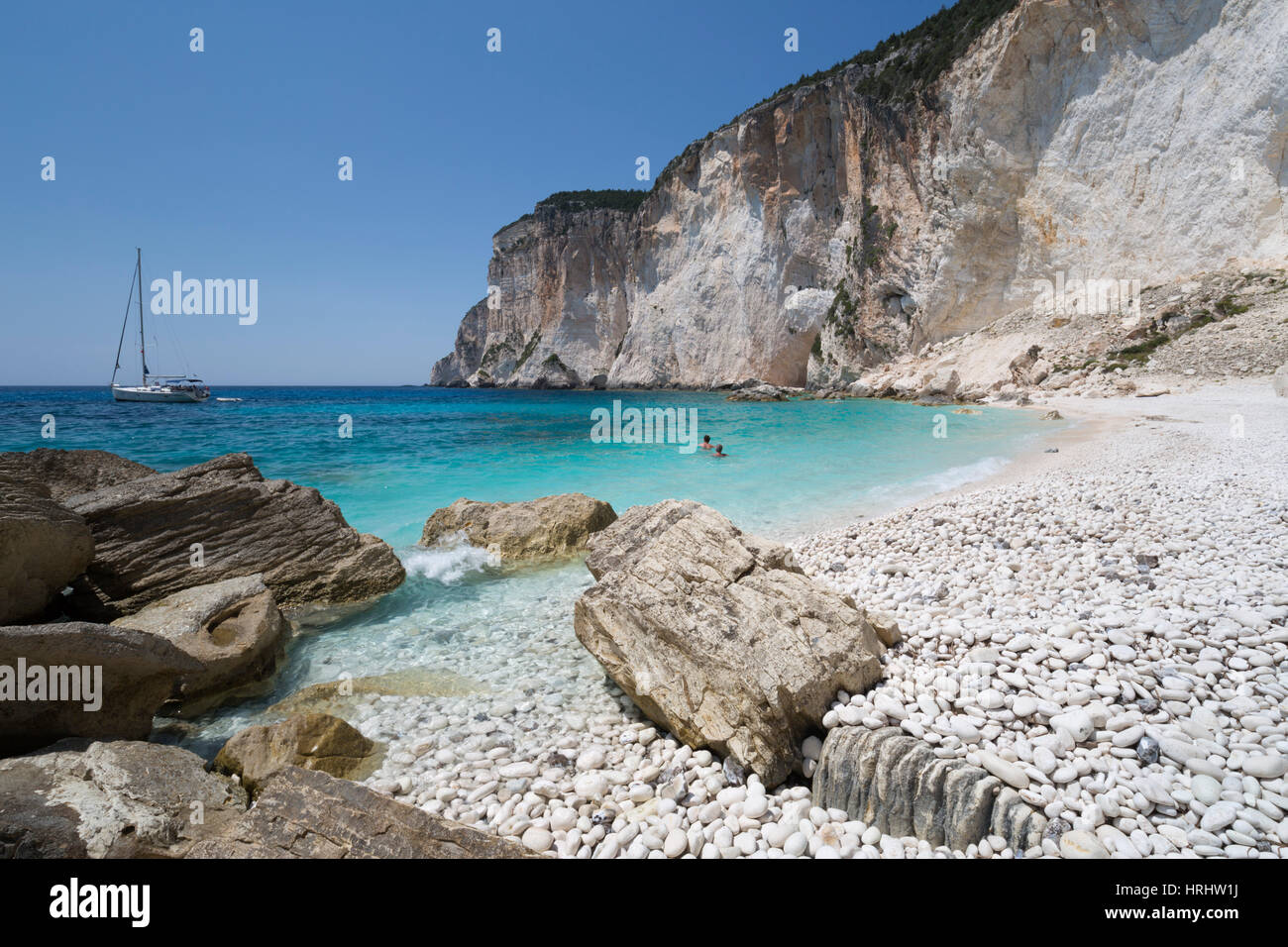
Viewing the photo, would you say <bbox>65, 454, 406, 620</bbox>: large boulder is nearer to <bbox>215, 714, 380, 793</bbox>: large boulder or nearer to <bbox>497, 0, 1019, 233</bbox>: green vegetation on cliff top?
<bbox>215, 714, 380, 793</bbox>: large boulder

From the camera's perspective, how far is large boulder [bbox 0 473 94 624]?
448 cm

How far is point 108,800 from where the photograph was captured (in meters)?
2.78

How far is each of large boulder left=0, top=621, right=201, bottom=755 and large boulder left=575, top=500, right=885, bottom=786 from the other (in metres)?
3.06

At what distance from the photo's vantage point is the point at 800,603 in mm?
4191

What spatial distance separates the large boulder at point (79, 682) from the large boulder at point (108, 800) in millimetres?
263

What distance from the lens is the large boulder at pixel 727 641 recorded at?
3471 millimetres

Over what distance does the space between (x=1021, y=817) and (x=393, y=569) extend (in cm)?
689

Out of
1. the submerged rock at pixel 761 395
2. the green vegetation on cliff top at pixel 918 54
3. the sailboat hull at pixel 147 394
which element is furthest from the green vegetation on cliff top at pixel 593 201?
the sailboat hull at pixel 147 394

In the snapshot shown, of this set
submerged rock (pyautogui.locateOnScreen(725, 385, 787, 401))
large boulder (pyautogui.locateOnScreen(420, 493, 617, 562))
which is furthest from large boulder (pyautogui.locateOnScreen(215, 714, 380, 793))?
submerged rock (pyautogui.locateOnScreen(725, 385, 787, 401))

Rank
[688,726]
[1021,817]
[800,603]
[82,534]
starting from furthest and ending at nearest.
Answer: [82,534]
[800,603]
[688,726]
[1021,817]

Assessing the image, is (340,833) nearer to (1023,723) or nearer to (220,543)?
(1023,723)

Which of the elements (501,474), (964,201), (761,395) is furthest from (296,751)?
(964,201)
